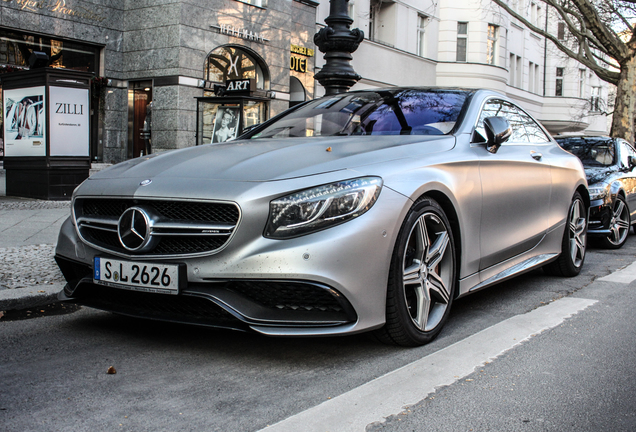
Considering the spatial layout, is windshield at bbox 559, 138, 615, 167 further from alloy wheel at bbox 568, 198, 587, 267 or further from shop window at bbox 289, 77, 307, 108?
shop window at bbox 289, 77, 307, 108

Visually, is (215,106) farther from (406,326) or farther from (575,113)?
(575,113)

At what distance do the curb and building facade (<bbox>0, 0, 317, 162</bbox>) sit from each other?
11.4 metres

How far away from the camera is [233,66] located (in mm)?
18797

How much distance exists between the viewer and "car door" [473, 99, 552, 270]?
4.09m

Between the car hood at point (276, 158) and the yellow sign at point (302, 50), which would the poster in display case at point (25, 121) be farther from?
the yellow sign at point (302, 50)

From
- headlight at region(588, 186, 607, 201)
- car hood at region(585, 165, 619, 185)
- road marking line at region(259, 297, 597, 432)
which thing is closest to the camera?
road marking line at region(259, 297, 597, 432)

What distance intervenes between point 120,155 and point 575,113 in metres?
33.4

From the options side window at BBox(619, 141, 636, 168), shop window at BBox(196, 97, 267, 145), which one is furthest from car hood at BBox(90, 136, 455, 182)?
shop window at BBox(196, 97, 267, 145)

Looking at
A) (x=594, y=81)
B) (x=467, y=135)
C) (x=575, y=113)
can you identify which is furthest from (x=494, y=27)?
(x=467, y=135)

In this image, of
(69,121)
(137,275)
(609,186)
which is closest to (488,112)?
(137,275)

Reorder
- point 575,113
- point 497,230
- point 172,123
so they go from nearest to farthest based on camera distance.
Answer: point 497,230, point 172,123, point 575,113

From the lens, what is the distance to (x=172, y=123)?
17328 mm

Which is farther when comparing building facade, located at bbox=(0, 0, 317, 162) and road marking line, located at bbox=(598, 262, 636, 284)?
building facade, located at bbox=(0, 0, 317, 162)

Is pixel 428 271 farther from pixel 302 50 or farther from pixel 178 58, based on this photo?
pixel 302 50
